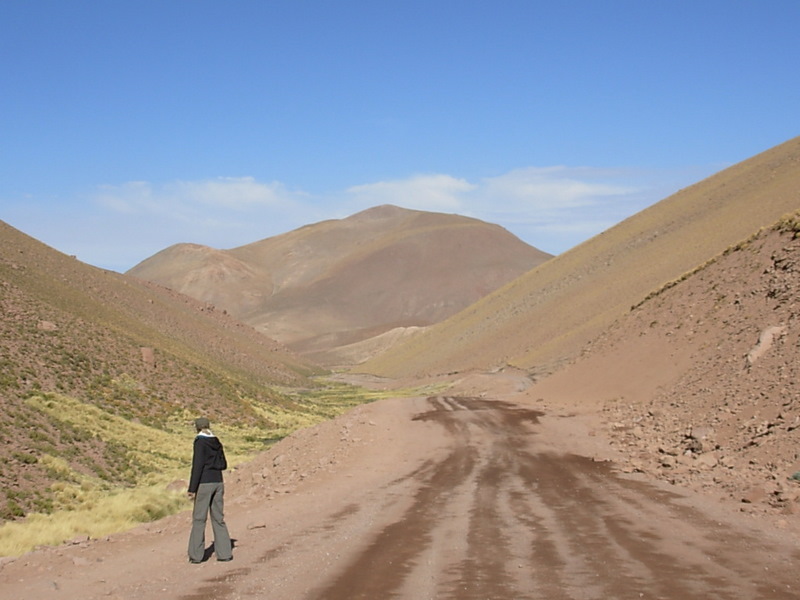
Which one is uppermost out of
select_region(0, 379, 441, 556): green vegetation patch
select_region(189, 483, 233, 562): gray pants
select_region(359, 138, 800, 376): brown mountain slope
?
select_region(359, 138, 800, 376): brown mountain slope

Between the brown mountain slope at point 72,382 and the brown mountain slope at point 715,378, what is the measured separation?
16.6 metres

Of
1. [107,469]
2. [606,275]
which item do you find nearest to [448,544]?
[107,469]

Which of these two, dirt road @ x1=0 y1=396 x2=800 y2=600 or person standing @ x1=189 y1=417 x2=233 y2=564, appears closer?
dirt road @ x1=0 y1=396 x2=800 y2=600

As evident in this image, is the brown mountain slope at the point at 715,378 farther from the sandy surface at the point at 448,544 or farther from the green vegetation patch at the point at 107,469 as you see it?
the green vegetation patch at the point at 107,469

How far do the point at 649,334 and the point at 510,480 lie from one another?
2435cm

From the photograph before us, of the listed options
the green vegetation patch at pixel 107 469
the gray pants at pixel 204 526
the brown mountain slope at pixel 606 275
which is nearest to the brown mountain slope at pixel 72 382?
the green vegetation patch at pixel 107 469

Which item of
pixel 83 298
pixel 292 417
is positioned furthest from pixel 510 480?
pixel 83 298

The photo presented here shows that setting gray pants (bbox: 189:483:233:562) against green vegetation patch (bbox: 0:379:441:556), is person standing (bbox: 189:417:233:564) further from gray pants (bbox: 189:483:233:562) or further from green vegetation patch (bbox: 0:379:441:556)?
green vegetation patch (bbox: 0:379:441:556)

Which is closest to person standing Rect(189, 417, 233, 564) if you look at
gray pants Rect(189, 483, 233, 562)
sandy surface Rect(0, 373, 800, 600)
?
gray pants Rect(189, 483, 233, 562)

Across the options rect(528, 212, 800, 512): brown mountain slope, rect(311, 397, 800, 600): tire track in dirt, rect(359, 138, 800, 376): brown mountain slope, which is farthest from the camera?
rect(359, 138, 800, 376): brown mountain slope

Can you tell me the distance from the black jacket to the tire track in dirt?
2401mm

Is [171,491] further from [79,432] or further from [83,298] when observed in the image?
[83,298]

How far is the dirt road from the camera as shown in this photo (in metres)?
9.23

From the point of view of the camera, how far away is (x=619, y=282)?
81312 millimetres
